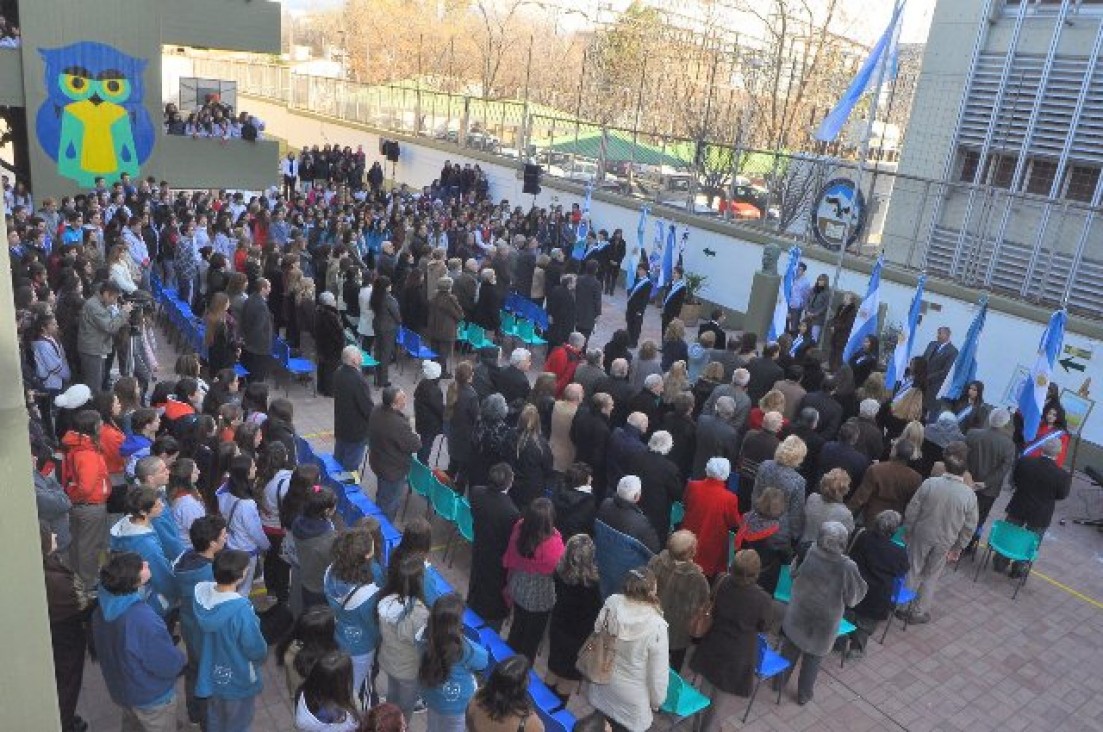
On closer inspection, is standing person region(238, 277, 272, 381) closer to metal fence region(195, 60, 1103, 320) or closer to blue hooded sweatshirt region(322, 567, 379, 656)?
blue hooded sweatshirt region(322, 567, 379, 656)

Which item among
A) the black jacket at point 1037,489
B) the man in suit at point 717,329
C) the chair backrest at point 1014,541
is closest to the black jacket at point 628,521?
Answer: the chair backrest at point 1014,541

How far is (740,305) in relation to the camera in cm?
1698

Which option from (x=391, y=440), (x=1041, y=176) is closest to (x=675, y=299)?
(x=1041, y=176)

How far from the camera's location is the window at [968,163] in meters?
15.4

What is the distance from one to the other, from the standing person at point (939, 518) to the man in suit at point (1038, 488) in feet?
3.87

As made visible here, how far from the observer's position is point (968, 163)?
51.1 ft

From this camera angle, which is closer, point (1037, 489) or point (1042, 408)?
point (1037, 489)

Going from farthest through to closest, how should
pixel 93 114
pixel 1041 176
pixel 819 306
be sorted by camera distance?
pixel 93 114
pixel 1041 176
pixel 819 306

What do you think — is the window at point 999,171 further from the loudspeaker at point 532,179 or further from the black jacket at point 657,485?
the black jacket at point 657,485

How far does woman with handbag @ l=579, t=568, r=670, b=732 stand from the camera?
4586mm

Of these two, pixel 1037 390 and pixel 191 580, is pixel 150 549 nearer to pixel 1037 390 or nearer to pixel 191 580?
pixel 191 580

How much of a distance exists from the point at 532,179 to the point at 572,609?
17747 millimetres

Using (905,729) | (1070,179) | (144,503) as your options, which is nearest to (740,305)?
(1070,179)

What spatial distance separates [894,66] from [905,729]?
10995 millimetres
